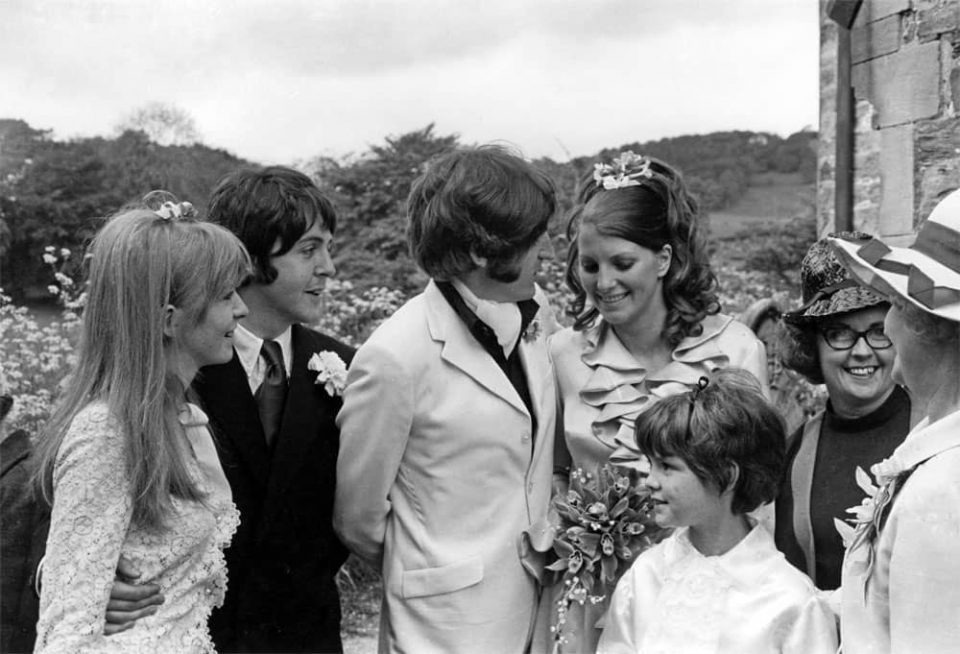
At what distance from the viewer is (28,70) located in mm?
6836

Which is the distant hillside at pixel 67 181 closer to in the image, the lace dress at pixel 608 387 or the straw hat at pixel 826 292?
the lace dress at pixel 608 387

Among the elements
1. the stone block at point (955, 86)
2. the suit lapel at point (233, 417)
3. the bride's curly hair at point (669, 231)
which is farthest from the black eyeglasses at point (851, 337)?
the stone block at point (955, 86)

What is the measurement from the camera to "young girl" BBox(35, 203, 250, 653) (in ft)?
8.61

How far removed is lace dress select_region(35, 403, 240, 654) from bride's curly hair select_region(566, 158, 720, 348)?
5.51ft

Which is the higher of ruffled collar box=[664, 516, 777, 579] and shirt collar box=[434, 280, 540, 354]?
shirt collar box=[434, 280, 540, 354]

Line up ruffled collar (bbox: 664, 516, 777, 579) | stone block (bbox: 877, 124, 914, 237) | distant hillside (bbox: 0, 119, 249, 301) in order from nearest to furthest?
ruffled collar (bbox: 664, 516, 777, 579) < stone block (bbox: 877, 124, 914, 237) < distant hillside (bbox: 0, 119, 249, 301)

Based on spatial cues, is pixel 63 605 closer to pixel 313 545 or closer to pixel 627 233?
pixel 313 545

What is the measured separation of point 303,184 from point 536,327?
952 mm

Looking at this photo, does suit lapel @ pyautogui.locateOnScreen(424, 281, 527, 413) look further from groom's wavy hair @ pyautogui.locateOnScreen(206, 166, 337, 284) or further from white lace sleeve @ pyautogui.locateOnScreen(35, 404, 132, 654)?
white lace sleeve @ pyautogui.locateOnScreen(35, 404, 132, 654)

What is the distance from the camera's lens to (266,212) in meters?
3.67

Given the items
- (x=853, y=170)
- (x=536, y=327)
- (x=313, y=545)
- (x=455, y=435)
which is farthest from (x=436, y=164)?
(x=853, y=170)

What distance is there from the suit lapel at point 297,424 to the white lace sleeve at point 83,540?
836mm

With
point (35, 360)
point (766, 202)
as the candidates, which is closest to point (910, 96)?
point (35, 360)

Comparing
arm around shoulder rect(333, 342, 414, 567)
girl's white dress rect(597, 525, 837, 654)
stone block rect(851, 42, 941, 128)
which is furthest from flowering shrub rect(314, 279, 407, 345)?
girl's white dress rect(597, 525, 837, 654)
